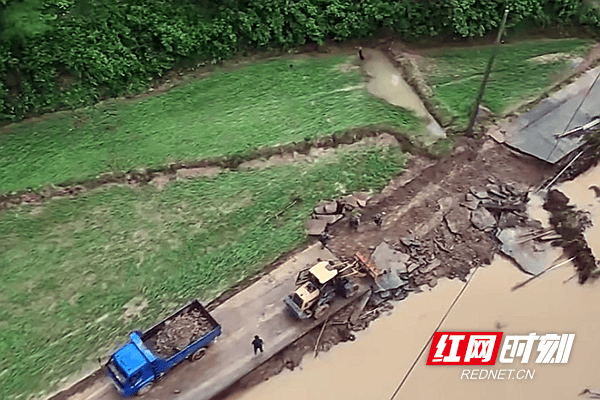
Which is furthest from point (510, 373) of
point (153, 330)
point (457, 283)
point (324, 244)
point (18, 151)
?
point (18, 151)

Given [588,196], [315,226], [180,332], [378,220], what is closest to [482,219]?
[378,220]

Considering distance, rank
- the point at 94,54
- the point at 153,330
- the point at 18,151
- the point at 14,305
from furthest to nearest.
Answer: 1. the point at 94,54
2. the point at 18,151
3. the point at 14,305
4. the point at 153,330

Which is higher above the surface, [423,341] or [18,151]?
[18,151]

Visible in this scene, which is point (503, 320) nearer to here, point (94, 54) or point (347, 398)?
point (347, 398)

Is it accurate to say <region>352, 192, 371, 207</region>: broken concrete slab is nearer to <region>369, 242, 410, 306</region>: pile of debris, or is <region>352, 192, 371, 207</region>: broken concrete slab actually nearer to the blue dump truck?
<region>369, 242, 410, 306</region>: pile of debris

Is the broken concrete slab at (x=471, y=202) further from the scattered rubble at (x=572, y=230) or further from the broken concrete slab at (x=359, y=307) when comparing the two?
the broken concrete slab at (x=359, y=307)

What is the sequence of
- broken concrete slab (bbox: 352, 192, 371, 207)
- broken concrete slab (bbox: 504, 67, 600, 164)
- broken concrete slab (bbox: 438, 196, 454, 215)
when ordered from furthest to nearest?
broken concrete slab (bbox: 504, 67, 600, 164), broken concrete slab (bbox: 438, 196, 454, 215), broken concrete slab (bbox: 352, 192, 371, 207)

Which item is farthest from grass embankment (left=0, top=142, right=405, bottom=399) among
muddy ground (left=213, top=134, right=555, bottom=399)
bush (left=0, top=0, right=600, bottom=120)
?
bush (left=0, top=0, right=600, bottom=120)
